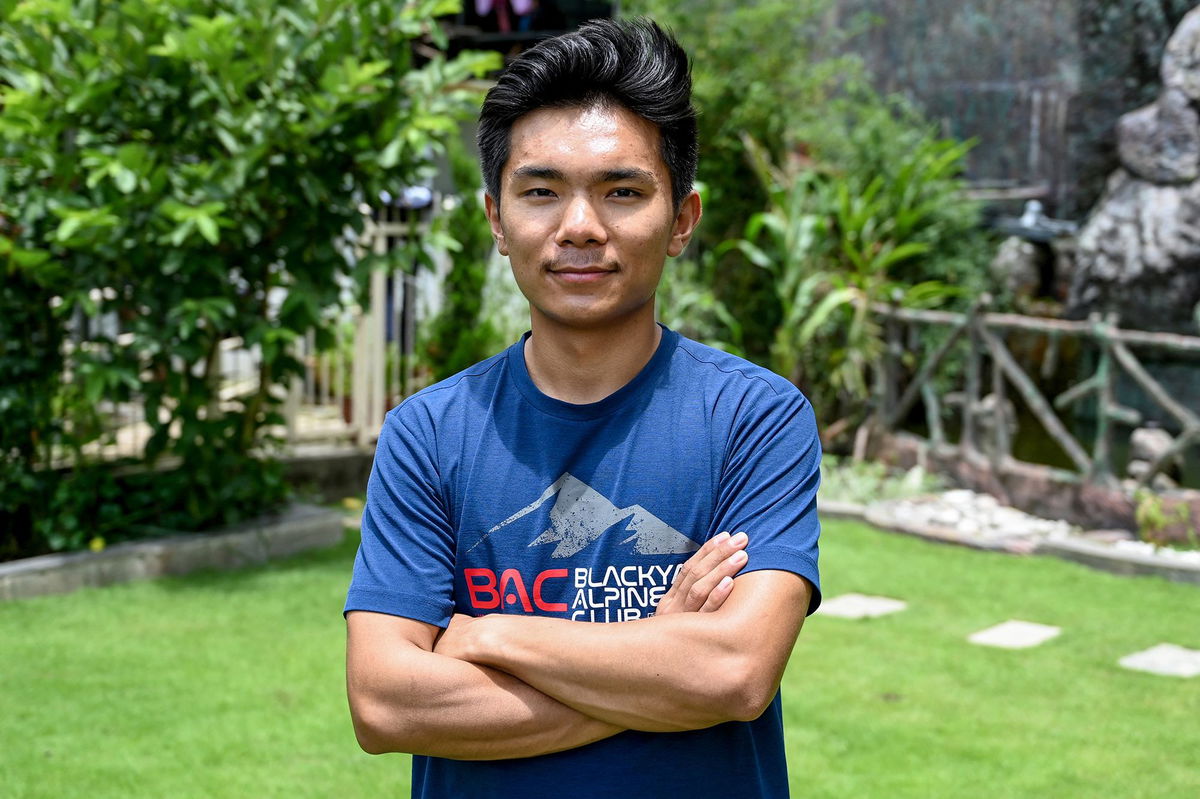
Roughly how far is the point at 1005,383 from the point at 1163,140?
11.7 feet

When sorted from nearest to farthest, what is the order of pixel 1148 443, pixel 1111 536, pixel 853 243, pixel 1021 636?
pixel 1021 636 → pixel 1111 536 → pixel 1148 443 → pixel 853 243

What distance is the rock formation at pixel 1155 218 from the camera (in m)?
10.3

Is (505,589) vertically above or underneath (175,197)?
underneath

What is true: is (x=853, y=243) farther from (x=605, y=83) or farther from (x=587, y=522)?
(x=587, y=522)

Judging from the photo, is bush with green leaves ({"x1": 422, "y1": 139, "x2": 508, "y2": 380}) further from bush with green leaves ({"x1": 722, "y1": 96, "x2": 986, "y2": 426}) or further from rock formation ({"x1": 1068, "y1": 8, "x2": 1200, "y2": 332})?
rock formation ({"x1": 1068, "y1": 8, "x2": 1200, "y2": 332})

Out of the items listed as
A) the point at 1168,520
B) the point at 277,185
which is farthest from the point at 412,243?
the point at 1168,520

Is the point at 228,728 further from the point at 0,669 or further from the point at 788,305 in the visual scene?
the point at 788,305

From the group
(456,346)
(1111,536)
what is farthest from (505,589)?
(456,346)

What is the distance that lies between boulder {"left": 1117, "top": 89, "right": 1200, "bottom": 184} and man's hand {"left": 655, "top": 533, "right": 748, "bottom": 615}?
1008cm

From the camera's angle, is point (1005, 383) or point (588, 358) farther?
point (1005, 383)

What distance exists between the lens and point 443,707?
167cm

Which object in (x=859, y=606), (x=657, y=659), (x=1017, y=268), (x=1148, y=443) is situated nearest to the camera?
(x=657, y=659)

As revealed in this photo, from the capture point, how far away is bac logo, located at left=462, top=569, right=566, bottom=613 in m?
1.73

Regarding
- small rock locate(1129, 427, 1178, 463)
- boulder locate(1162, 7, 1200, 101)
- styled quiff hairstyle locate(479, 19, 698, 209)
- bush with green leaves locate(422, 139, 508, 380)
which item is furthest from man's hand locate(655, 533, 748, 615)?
boulder locate(1162, 7, 1200, 101)
